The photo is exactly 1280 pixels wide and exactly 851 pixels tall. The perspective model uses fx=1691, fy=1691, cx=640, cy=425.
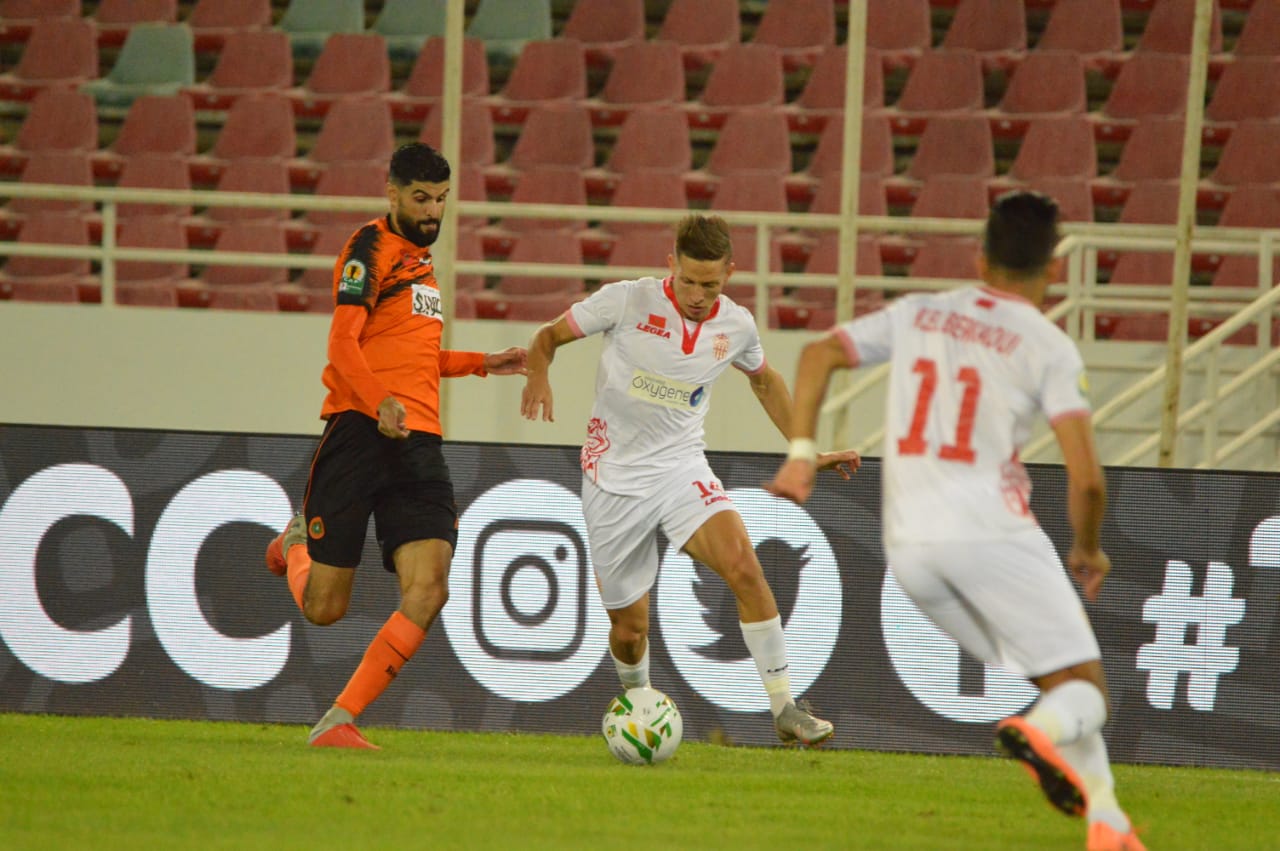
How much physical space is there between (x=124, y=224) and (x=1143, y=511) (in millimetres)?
8229

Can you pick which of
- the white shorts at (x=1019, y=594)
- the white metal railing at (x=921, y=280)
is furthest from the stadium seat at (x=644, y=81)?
the white shorts at (x=1019, y=594)

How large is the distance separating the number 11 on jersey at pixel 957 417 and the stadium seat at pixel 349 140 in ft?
29.9

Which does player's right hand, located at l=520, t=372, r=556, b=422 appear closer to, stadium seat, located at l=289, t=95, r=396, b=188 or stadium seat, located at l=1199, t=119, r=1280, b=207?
stadium seat, located at l=289, t=95, r=396, b=188

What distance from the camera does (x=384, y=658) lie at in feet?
19.5

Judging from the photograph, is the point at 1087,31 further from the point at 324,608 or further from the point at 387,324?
the point at 324,608

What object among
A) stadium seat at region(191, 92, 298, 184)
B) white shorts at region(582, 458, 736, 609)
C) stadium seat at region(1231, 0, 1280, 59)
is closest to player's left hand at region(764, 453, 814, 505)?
white shorts at region(582, 458, 736, 609)

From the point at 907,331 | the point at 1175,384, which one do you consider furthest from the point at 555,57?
the point at 907,331

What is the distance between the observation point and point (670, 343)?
613 centimetres

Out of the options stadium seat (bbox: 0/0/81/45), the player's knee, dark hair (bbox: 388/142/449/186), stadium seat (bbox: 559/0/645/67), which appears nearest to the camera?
dark hair (bbox: 388/142/449/186)

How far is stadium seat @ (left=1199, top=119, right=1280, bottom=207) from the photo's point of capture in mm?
12102

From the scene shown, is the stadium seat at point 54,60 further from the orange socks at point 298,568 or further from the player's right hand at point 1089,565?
the player's right hand at point 1089,565

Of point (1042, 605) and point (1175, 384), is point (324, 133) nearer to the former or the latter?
point (1175, 384)

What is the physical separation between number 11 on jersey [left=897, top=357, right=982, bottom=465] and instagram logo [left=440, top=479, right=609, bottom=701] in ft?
9.76

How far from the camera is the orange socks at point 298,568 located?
6.15 m
